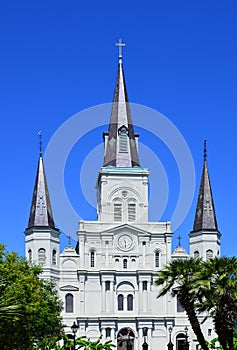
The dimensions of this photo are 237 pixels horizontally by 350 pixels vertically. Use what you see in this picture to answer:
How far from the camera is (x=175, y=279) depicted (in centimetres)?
4084

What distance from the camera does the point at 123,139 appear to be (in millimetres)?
89062

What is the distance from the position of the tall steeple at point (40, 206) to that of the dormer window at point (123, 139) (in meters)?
9.97

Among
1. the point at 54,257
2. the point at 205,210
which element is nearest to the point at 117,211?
the point at 54,257

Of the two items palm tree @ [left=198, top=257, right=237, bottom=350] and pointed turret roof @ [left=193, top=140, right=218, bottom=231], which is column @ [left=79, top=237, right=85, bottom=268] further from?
palm tree @ [left=198, top=257, right=237, bottom=350]

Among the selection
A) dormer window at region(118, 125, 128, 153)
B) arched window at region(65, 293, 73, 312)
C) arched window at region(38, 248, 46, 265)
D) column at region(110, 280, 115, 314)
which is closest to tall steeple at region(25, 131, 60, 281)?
arched window at region(38, 248, 46, 265)

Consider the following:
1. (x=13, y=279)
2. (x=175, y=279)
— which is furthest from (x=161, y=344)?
(x=175, y=279)

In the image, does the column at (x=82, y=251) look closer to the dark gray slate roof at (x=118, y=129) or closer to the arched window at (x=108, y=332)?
the arched window at (x=108, y=332)

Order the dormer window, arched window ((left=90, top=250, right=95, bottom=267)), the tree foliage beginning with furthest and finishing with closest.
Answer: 1. the dormer window
2. arched window ((left=90, top=250, right=95, bottom=267))
3. the tree foliage

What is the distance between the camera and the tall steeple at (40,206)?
84188mm

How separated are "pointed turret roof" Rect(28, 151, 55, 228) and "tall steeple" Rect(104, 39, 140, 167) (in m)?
7.92

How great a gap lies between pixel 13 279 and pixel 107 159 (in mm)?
40661

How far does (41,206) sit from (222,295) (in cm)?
4870

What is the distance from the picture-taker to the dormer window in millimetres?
89000

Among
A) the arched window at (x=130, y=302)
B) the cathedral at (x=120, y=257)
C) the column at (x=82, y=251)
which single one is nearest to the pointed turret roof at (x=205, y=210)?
the cathedral at (x=120, y=257)
